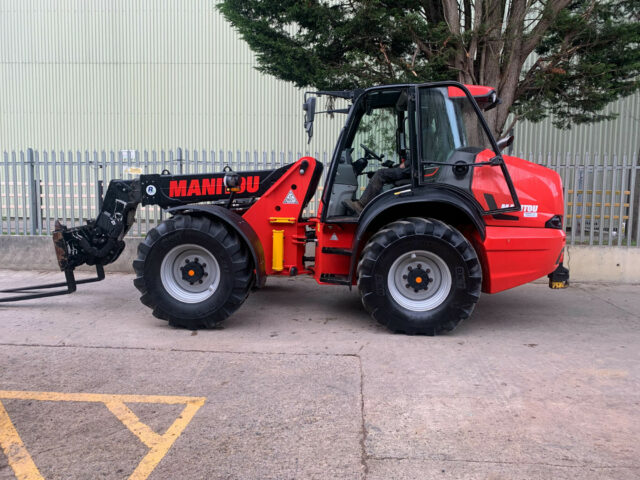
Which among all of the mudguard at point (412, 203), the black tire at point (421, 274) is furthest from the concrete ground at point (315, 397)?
the mudguard at point (412, 203)

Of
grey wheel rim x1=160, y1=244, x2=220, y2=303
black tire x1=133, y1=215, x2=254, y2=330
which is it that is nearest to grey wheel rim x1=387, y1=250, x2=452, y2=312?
black tire x1=133, y1=215, x2=254, y2=330

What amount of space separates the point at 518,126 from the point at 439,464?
40.6ft

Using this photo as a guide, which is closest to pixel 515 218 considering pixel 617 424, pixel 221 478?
pixel 617 424

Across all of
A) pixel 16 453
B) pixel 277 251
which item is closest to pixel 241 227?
pixel 277 251

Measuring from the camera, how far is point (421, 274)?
5324mm

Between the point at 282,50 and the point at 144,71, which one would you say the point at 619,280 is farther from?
the point at 144,71

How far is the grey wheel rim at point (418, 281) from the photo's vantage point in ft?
17.4

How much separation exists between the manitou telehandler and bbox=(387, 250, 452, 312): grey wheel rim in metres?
0.01

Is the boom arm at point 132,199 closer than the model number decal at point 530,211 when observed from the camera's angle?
No

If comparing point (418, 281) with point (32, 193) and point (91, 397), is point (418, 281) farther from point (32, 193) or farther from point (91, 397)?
point (32, 193)

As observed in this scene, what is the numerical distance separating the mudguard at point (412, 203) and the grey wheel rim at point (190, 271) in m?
1.51

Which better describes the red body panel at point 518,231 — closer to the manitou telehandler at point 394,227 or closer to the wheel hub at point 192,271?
the manitou telehandler at point 394,227

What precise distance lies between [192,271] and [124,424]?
7.49 ft

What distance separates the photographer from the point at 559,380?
164 inches
